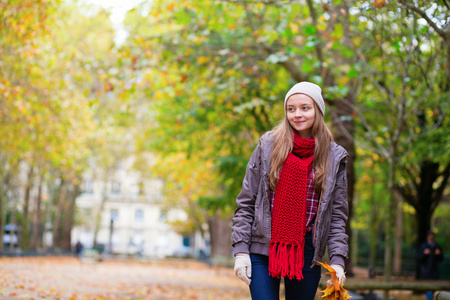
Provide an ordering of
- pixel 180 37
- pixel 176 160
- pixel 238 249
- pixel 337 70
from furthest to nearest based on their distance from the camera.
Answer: pixel 176 160, pixel 180 37, pixel 337 70, pixel 238 249

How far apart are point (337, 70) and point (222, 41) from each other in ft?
11.9

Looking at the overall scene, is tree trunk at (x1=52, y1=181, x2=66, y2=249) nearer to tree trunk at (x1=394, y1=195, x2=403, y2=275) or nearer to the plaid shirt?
tree trunk at (x1=394, y1=195, x2=403, y2=275)

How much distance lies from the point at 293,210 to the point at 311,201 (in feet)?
0.53

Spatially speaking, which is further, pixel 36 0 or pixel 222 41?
pixel 222 41

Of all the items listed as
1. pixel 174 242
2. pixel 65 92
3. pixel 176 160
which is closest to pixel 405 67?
pixel 65 92

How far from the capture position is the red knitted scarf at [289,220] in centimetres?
319

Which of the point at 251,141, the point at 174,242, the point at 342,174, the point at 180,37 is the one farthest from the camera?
the point at 174,242

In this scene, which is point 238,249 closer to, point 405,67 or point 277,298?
point 277,298

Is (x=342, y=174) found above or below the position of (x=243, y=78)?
below

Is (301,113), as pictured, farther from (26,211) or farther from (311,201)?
(26,211)

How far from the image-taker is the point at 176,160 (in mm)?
25281

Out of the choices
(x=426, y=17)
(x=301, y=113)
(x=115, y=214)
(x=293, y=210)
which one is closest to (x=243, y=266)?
(x=293, y=210)

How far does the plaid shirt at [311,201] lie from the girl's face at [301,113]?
295mm

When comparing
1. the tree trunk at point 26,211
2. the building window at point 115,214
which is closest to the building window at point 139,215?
the building window at point 115,214
